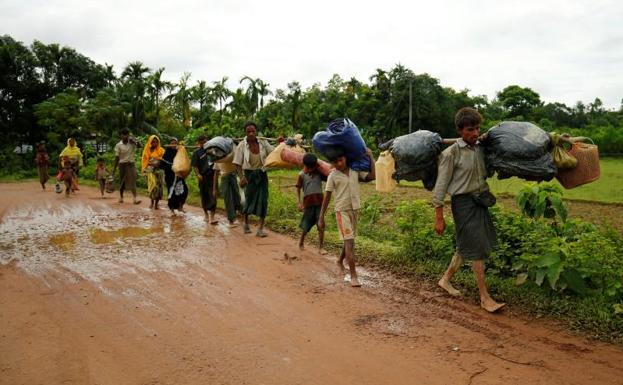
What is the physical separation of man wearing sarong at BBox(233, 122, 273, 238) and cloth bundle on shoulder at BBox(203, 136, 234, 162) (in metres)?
0.25

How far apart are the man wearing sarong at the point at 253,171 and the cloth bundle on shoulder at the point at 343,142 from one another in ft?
8.25

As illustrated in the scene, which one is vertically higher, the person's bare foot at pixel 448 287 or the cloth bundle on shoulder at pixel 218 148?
the cloth bundle on shoulder at pixel 218 148

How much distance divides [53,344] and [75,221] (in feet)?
20.5

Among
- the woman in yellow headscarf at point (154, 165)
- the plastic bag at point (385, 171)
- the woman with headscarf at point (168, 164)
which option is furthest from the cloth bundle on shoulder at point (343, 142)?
the woman in yellow headscarf at point (154, 165)

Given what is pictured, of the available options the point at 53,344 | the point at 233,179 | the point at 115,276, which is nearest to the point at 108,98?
the point at 233,179

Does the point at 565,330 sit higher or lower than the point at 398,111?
lower

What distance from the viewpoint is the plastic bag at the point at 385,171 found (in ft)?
16.3

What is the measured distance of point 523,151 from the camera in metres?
4.06

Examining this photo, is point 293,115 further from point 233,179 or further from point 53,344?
point 53,344

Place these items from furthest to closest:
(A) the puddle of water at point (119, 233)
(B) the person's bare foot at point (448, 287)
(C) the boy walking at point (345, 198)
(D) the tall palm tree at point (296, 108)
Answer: (D) the tall palm tree at point (296, 108) → (A) the puddle of water at point (119, 233) → (C) the boy walking at point (345, 198) → (B) the person's bare foot at point (448, 287)

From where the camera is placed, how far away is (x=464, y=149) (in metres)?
4.38

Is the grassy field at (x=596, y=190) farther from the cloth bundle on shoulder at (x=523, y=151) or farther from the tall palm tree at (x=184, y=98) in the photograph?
the tall palm tree at (x=184, y=98)

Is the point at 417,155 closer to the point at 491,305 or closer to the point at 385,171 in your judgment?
the point at 385,171

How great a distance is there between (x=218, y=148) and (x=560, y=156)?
551 centimetres
